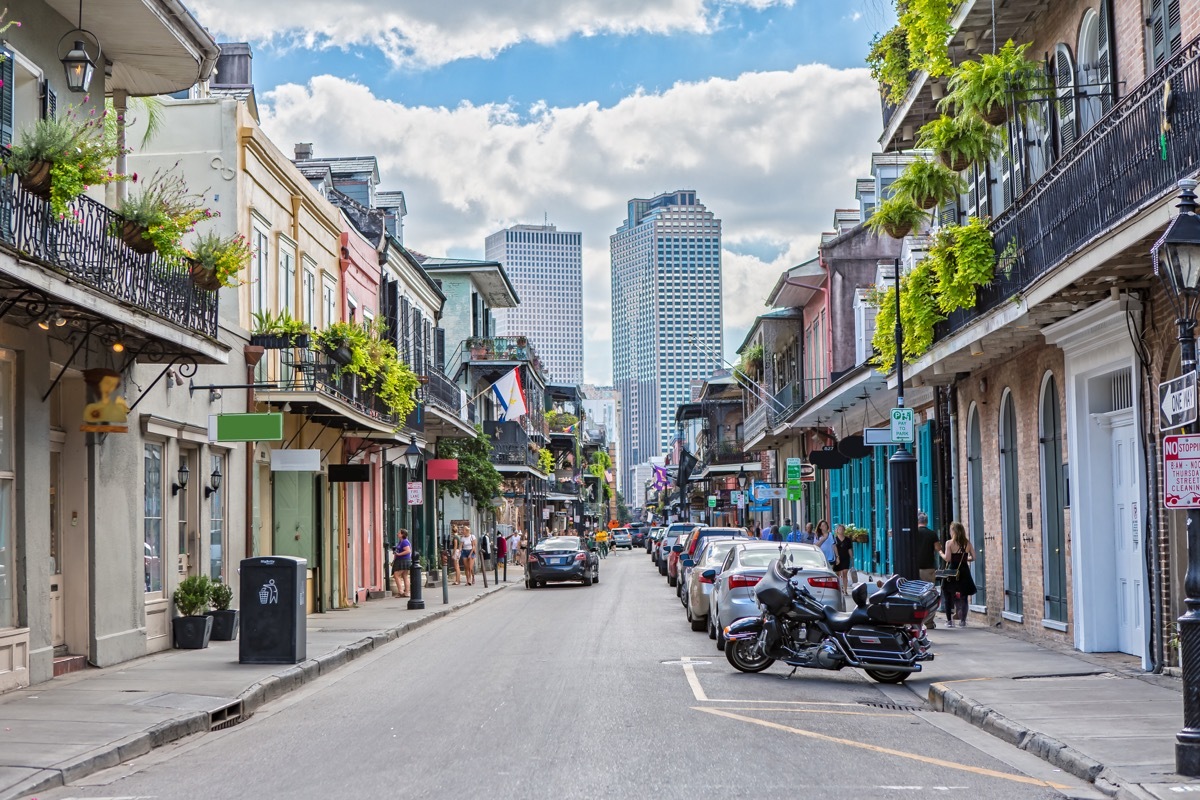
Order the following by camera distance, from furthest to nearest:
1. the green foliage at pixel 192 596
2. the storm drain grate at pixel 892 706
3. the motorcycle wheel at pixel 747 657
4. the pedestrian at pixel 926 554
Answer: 1. the pedestrian at pixel 926 554
2. the green foliage at pixel 192 596
3. the motorcycle wheel at pixel 747 657
4. the storm drain grate at pixel 892 706

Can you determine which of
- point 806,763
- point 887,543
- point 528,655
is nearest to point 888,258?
point 887,543

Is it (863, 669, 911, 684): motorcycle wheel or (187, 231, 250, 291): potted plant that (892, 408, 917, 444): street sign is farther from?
(187, 231, 250, 291): potted plant

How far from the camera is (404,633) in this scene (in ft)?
73.9

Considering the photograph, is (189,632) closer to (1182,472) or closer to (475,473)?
(1182,472)

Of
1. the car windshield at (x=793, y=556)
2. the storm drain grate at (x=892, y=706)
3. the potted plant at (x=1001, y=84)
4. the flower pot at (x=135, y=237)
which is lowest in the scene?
the storm drain grate at (x=892, y=706)

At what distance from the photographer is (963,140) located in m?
17.8

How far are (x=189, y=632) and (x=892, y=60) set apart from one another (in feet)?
42.3

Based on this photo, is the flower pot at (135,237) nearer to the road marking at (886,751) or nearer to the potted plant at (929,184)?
the road marking at (886,751)

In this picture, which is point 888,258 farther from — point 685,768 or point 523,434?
point 685,768

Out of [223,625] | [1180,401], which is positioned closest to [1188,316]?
[1180,401]

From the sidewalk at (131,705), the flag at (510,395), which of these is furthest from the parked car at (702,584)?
the flag at (510,395)

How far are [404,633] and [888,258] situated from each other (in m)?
20.7

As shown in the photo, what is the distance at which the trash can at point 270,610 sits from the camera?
1612 cm

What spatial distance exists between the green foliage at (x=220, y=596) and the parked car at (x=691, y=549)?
8.37m
